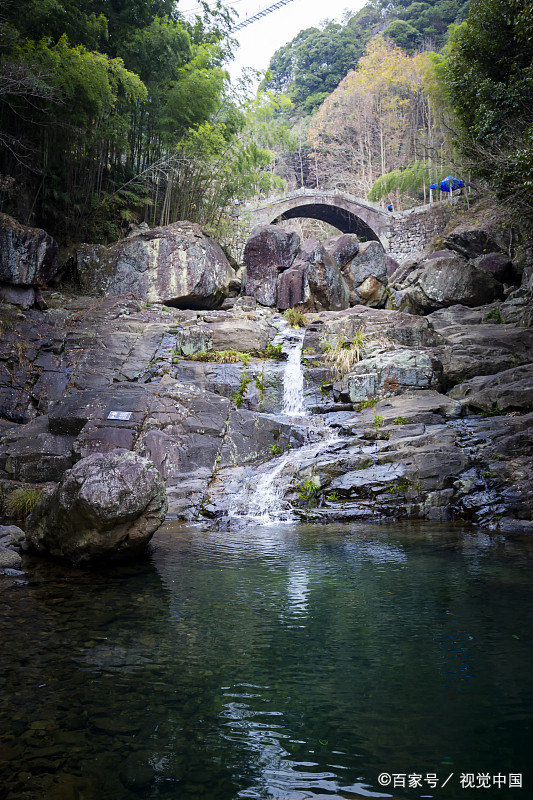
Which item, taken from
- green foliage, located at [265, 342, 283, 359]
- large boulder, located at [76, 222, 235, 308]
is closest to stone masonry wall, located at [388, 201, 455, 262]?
large boulder, located at [76, 222, 235, 308]

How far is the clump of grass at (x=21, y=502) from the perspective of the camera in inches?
292

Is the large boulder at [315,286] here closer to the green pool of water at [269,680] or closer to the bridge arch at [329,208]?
the bridge arch at [329,208]

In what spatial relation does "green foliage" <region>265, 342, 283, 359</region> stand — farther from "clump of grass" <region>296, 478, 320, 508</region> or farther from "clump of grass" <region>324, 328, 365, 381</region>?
"clump of grass" <region>296, 478, 320, 508</region>

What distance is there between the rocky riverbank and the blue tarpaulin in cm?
1257

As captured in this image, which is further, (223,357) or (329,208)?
(329,208)

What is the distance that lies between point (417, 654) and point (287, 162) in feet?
174

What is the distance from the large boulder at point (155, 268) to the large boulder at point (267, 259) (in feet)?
9.08

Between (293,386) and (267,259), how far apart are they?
898 cm

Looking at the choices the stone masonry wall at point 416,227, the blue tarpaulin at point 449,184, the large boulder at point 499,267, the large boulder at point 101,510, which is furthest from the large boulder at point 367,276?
the large boulder at point 101,510

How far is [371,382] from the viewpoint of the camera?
449 inches

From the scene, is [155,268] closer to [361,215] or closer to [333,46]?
[361,215]

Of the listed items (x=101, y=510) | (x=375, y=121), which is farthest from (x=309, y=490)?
(x=375, y=121)

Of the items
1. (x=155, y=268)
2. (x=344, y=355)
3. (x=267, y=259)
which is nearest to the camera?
(x=344, y=355)

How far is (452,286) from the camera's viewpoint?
16.1 m
